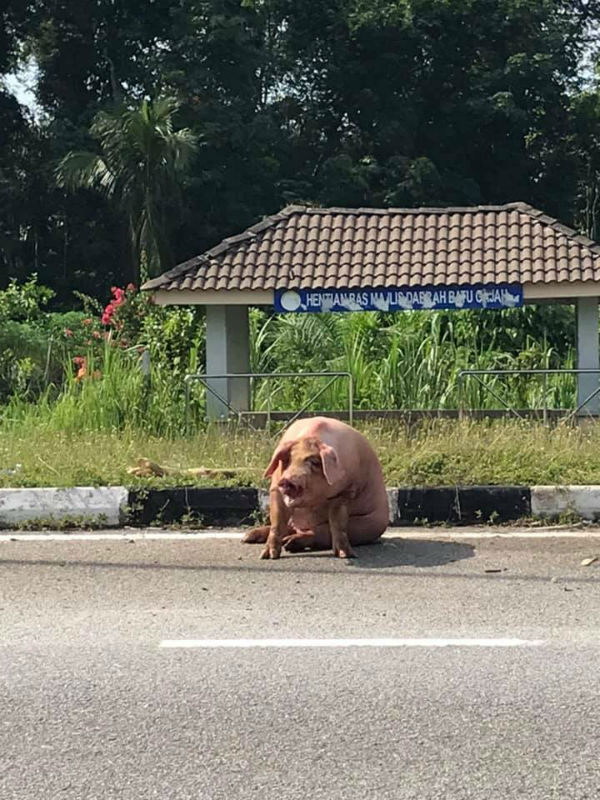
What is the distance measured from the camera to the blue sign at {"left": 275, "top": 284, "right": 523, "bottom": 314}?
15.0 meters

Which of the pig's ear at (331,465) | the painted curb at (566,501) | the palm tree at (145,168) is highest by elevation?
the palm tree at (145,168)

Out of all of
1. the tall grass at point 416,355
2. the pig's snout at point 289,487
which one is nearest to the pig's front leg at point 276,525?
the pig's snout at point 289,487

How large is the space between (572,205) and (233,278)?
23950 millimetres

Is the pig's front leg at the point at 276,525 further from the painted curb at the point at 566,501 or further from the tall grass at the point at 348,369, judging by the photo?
the tall grass at the point at 348,369

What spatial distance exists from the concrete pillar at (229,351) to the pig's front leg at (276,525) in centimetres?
585

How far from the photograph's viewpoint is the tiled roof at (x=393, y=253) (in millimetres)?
15125

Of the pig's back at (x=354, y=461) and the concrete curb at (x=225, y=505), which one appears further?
the concrete curb at (x=225, y=505)

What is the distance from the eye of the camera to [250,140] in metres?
32.9

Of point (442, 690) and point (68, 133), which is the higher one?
point (68, 133)

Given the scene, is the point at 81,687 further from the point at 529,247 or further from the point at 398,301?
the point at 529,247

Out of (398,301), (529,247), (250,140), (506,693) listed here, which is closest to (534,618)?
(506,693)

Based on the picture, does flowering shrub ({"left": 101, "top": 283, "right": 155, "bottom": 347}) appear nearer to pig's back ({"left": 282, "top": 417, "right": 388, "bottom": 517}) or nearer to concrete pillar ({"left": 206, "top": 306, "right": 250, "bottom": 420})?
concrete pillar ({"left": 206, "top": 306, "right": 250, "bottom": 420})

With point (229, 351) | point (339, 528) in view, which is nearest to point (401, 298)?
point (229, 351)

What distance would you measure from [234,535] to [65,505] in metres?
1.36
